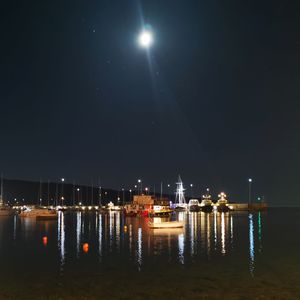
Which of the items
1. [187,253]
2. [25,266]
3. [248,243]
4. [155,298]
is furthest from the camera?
[248,243]

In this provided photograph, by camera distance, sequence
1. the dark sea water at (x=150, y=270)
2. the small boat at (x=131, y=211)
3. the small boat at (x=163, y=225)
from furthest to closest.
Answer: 1. the small boat at (x=131, y=211)
2. the small boat at (x=163, y=225)
3. the dark sea water at (x=150, y=270)

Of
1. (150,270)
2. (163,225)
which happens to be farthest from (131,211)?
(150,270)

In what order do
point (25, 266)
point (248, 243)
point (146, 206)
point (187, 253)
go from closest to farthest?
point (25, 266), point (187, 253), point (248, 243), point (146, 206)

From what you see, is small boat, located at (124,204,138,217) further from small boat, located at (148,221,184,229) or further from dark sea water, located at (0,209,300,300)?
dark sea water, located at (0,209,300,300)

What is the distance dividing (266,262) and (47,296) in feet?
77.0

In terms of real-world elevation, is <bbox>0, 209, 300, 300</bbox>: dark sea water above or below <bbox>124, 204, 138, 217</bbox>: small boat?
above

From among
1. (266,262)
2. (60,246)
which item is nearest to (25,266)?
(60,246)

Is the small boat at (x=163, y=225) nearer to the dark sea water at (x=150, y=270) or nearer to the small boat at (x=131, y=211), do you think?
the dark sea water at (x=150, y=270)

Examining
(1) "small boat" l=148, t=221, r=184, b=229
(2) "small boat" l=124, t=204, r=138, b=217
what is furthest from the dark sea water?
(2) "small boat" l=124, t=204, r=138, b=217

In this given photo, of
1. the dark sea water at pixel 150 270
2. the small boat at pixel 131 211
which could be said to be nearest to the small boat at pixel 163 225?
the dark sea water at pixel 150 270

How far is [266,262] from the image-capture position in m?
43.2

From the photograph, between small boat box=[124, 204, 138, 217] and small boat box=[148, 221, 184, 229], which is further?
small boat box=[124, 204, 138, 217]

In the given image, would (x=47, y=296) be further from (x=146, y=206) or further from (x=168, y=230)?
(x=146, y=206)

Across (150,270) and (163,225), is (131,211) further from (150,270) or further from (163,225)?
(150,270)
